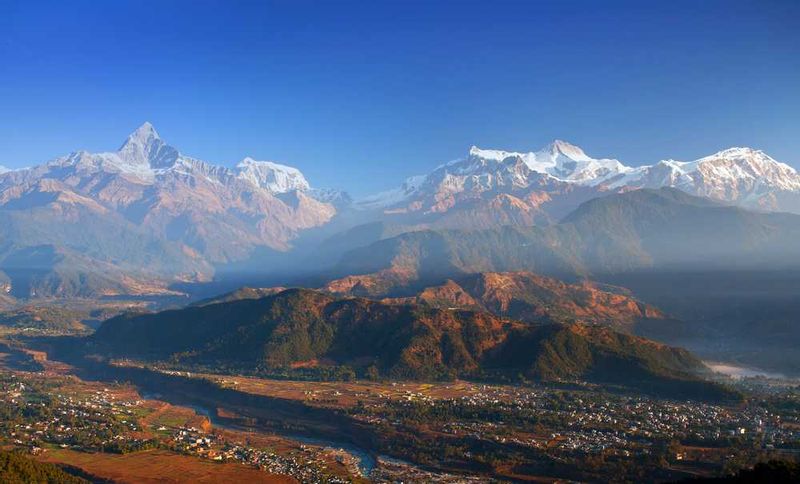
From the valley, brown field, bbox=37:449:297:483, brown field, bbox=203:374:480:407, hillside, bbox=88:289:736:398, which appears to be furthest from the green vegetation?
hillside, bbox=88:289:736:398

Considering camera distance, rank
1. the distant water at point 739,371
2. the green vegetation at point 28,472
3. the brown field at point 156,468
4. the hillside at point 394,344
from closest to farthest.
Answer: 1. the green vegetation at point 28,472
2. the brown field at point 156,468
3. the hillside at point 394,344
4. the distant water at point 739,371

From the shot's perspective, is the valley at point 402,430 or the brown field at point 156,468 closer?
the brown field at point 156,468

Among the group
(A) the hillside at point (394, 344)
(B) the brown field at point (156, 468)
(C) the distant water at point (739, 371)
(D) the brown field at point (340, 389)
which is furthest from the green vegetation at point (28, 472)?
(C) the distant water at point (739, 371)

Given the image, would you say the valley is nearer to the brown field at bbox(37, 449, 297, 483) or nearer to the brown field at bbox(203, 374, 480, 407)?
the brown field at bbox(37, 449, 297, 483)

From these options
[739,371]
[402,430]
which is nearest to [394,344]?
[402,430]

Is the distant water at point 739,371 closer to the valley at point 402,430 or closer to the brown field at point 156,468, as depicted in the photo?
the valley at point 402,430

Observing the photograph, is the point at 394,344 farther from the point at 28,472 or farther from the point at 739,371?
the point at 28,472
